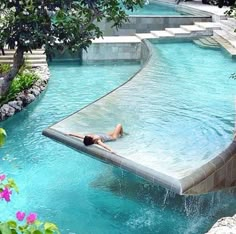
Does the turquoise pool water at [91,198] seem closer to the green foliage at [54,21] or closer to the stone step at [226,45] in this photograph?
the green foliage at [54,21]

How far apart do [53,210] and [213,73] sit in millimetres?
6994

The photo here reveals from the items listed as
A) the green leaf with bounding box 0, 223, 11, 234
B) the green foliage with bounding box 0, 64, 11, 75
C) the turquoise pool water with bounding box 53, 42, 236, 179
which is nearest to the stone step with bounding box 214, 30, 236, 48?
the turquoise pool water with bounding box 53, 42, 236, 179

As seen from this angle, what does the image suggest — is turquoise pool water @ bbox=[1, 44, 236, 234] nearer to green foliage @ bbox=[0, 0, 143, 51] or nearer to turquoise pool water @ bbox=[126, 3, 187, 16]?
green foliage @ bbox=[0, 0, 143, 51]

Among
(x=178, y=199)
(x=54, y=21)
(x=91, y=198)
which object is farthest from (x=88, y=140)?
(x=54, y=21)

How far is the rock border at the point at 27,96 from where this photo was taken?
10.6 metres

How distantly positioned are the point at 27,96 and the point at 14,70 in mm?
1863

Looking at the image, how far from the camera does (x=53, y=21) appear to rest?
902 centimetres

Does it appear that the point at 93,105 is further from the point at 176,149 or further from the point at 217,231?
the point at 217,231

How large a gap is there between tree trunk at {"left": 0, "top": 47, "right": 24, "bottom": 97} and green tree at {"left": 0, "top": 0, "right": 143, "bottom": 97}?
2cm

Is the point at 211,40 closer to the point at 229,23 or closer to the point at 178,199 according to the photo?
the point at 229,23

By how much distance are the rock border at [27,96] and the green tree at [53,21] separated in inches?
58.3

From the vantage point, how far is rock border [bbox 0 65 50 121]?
10.6m

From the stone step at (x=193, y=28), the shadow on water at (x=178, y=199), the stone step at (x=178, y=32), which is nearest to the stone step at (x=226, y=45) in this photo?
the stone step at (x=193, y=28)

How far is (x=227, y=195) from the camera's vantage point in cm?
711
